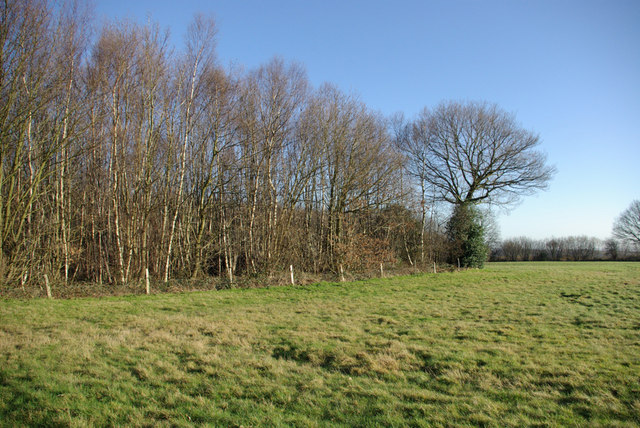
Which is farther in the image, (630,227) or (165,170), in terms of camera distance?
(630,227)

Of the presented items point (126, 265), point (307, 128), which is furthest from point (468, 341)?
point (307, 128)

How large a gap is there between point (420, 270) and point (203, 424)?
2151 cm

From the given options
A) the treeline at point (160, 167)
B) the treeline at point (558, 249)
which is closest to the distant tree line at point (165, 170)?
the treeline at point (160, 167)

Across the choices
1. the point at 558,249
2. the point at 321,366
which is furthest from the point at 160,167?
the point at 558,249

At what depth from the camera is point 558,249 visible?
156 ft

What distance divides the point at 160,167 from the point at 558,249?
50684 mm

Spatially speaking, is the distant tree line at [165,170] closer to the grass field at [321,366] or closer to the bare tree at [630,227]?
the grass field at [321,366]

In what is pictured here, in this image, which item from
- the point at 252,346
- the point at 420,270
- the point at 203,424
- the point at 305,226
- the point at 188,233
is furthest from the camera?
the point at 420,270

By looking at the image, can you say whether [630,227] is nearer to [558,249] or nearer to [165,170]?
[558,249]

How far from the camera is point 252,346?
632cm

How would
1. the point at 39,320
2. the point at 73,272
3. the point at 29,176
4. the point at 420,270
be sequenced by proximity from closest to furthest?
the point at 39,320 < the point at 29,176 < the point at 73,272 < the point at 420,270

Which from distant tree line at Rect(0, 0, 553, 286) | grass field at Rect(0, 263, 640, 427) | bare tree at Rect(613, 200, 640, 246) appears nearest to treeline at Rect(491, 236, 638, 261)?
bare tree at Rect(613, 200, 640, 246)

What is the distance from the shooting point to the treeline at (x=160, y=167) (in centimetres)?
1242

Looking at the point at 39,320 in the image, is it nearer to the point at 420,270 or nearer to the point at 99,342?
the point at 99,342
